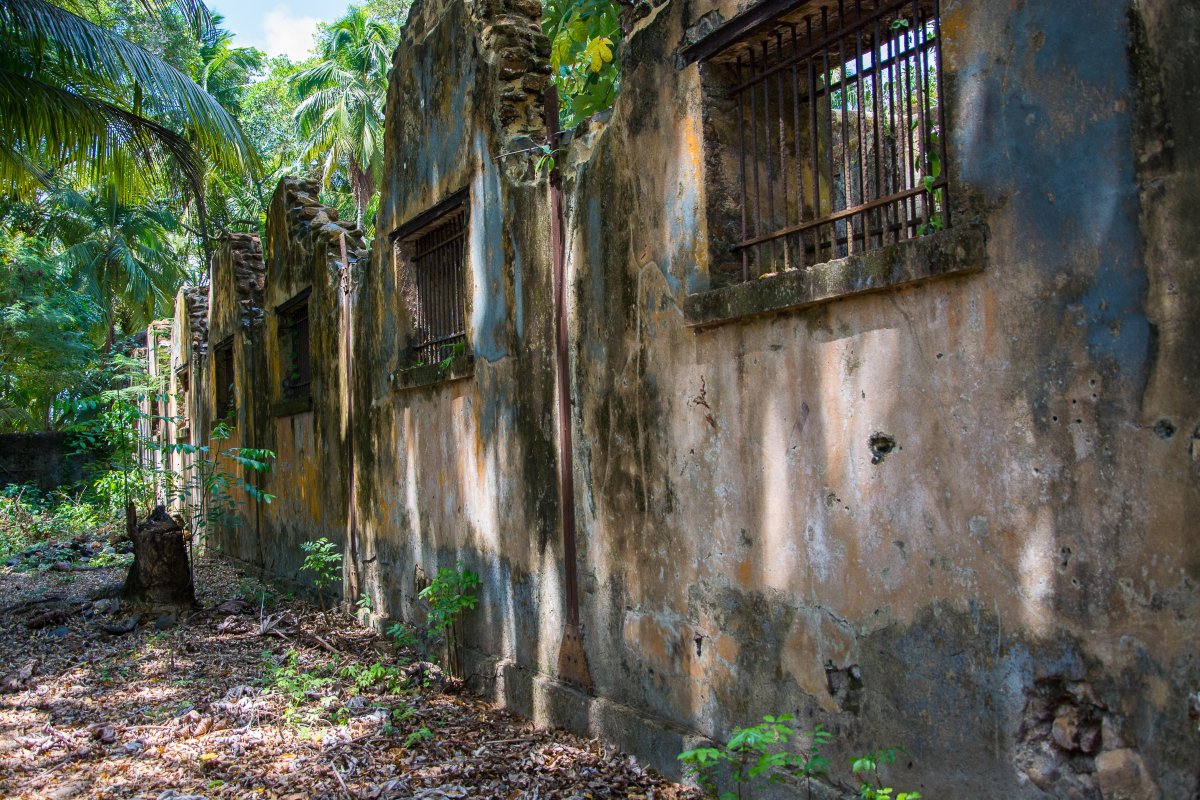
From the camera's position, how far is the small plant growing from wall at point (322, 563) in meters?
8.22

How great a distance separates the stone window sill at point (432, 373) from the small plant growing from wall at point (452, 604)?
1233mm

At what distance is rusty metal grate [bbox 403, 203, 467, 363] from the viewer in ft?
22.1

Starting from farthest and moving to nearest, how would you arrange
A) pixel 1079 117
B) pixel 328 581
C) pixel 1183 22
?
pixel 328 581 < pixel 1079 117 < pixel 1183 22

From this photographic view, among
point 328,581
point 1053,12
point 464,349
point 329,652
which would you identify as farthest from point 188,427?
point 1053,12

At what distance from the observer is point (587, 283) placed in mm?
4977

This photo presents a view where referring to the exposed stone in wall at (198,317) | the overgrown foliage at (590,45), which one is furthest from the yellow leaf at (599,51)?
the exposed stone in wall at (198,317)

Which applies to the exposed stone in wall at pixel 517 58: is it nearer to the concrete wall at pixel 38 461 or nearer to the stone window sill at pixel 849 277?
the stone window sill at pixel 849 277

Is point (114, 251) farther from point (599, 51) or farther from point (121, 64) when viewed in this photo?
point (599, 51)

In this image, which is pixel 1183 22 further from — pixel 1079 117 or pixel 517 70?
pixel 517 70

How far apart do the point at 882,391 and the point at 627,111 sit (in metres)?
2.07

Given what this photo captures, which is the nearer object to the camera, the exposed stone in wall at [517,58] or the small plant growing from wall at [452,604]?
the exposed stone in wall at [517,58]

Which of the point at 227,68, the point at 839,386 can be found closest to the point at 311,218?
the point at 839,386

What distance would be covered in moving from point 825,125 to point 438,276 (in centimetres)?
399

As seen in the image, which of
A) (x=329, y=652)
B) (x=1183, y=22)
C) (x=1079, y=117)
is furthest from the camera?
(x=329, y=652)
